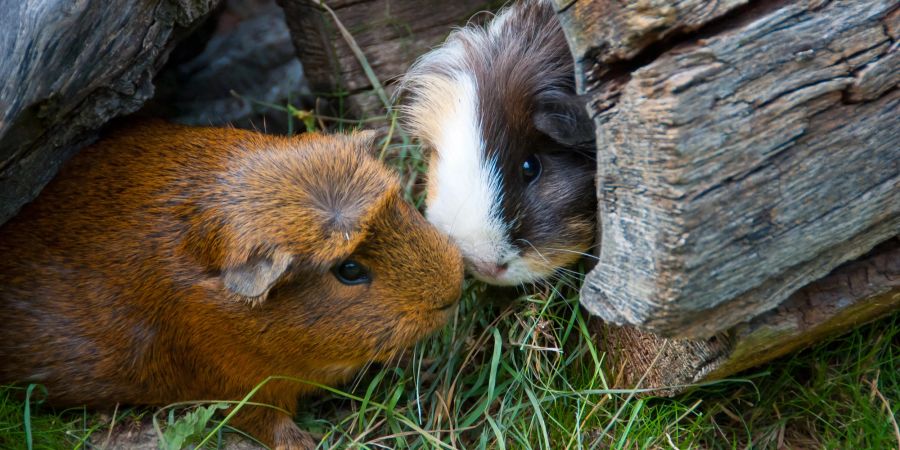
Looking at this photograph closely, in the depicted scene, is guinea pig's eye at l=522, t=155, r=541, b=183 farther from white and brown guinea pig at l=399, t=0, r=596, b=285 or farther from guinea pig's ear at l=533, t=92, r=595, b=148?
guinea pig's ear at l=533, t=92, r=595, b=148

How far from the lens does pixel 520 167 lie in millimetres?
2137

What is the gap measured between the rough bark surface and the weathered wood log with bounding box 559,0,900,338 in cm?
16

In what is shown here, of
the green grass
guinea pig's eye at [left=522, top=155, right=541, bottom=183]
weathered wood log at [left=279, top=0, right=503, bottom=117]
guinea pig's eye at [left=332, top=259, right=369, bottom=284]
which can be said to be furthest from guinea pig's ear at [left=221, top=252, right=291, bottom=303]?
weathered wood log at [left=279, top=0, right=503, bottom=117]

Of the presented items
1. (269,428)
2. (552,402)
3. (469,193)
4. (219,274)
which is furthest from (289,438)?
(469,193)

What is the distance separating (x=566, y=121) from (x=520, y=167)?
185 millimetres

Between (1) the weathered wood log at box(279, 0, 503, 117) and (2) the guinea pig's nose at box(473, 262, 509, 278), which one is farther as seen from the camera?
(1) the weathered wood log at box(279, 0, 503, 117)

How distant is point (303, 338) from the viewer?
207cm

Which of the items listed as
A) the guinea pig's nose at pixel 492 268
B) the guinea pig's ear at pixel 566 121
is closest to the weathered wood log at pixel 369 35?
the guinea pig's ear at pixel 566 121

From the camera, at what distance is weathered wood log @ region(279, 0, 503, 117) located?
113 inches

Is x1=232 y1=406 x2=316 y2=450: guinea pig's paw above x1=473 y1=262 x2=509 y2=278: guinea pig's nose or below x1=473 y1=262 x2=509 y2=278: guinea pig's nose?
below

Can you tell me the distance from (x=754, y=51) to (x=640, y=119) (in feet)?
0.80

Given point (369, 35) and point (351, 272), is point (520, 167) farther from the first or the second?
point (369, 35)

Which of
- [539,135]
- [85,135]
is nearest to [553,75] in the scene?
[539,135]

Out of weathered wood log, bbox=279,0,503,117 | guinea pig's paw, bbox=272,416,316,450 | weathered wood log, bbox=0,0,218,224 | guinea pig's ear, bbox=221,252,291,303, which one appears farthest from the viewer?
weathered wood log, bbox=279,0,503,117
